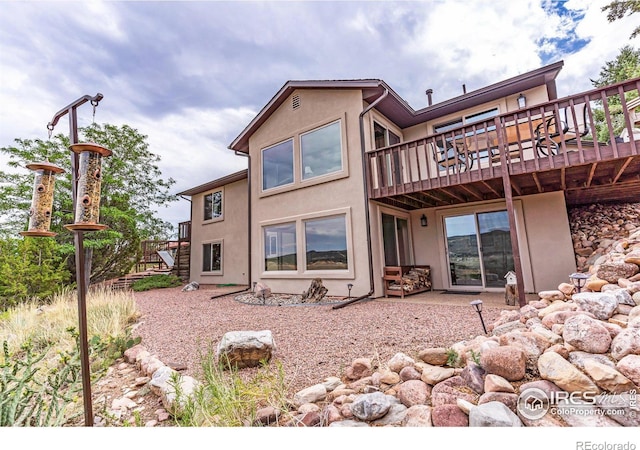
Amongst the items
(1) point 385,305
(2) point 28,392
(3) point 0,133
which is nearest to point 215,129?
(3) point 0,133

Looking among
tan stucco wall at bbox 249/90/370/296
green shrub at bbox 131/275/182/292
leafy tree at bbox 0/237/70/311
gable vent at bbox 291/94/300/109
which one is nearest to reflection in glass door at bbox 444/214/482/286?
tan stucco wall at bbox 249/90/370/296

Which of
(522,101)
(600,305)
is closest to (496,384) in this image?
(600,305)

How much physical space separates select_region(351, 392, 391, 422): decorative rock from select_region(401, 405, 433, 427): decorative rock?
116mm

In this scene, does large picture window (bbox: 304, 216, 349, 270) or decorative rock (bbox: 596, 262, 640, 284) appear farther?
large picture window (bbox: 304, 216, 349, 270)

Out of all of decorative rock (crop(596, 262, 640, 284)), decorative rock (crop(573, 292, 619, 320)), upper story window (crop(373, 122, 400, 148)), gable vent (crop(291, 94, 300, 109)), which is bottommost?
decorative rock (crop(573, 292, 619, 320))

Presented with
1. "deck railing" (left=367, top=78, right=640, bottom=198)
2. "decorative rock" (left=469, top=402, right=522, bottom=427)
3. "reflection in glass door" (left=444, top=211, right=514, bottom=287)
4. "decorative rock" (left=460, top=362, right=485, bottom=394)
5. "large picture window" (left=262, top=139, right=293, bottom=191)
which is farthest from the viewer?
"large picture window" (left=262, top=139, right=293, bottom=191)

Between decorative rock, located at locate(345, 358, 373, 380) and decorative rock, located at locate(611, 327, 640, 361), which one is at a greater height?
decorative rock, located at locate(611, 327, 640, 361)

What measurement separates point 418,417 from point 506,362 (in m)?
0.67

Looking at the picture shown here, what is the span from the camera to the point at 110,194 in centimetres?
1054

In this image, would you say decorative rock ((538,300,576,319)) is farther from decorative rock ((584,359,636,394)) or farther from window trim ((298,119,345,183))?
window trim ((298,119,345,183))

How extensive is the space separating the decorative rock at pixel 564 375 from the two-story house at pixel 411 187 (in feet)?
10.7

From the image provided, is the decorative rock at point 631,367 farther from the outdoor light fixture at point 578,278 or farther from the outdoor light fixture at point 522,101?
the outdoor light fixture at point 522,101

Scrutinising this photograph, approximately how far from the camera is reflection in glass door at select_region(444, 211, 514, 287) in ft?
21.7

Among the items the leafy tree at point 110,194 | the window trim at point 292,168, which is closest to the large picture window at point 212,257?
the leafy tree at point 110,194
